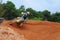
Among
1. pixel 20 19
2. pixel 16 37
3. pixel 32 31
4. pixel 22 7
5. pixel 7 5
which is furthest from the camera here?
pixel 22 7

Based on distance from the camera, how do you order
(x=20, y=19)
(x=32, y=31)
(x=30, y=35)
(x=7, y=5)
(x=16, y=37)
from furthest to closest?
(x=7, y=5) < (x=20, y=19) < (x=32, y=31) < (x=30, y=35) < (x=16, y=37)

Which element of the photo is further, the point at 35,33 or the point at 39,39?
the point at 35,33

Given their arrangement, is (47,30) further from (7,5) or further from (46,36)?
(7,5)

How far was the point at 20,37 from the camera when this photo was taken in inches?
394

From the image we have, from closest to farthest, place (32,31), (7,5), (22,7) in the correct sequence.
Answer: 1. (32,31)
2. (7,5)
3. (22,7)

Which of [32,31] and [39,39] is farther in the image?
[32,31]

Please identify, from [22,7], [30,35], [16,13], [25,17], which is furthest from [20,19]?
[22,7]

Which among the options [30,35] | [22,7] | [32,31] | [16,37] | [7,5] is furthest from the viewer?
[22,7]

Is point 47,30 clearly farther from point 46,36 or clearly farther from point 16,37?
point 16,37

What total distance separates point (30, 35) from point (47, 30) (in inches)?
50.8

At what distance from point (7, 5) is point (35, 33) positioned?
48.8 ft

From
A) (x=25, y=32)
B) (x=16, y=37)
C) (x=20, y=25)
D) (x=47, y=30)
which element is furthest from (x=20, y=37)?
(x=20, y=25)

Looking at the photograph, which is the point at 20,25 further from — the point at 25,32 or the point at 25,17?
the point at 25,32

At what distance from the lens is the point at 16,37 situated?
32.0ft
